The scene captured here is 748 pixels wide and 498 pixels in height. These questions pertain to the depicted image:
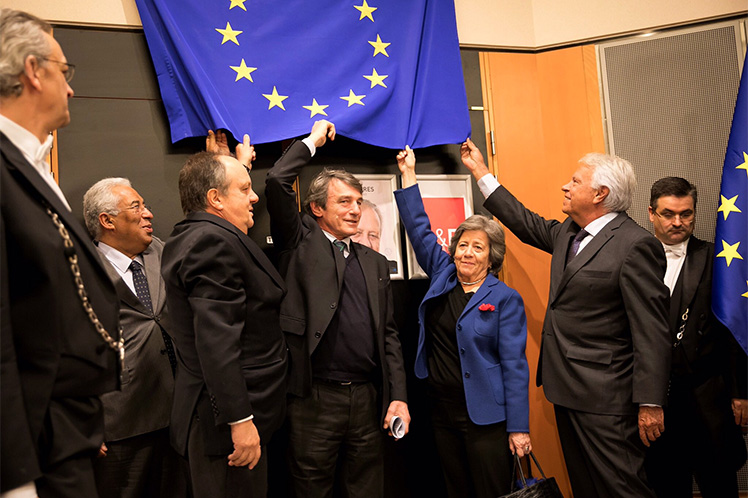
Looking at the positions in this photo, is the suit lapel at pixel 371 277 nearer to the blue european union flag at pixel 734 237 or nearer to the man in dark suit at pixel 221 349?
the man in dark suit at pixel 221 349

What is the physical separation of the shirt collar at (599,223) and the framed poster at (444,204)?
84cm

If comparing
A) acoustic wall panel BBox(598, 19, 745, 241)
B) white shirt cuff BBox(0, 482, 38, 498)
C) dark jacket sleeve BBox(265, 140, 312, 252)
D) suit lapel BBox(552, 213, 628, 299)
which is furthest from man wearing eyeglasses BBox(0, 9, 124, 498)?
acoustic wall panel BBox(598, 19, 745, 241)

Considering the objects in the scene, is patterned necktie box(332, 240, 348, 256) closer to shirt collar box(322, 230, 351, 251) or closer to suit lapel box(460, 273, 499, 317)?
shirt collar box(322, 230, 351, 251)

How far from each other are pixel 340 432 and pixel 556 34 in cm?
289

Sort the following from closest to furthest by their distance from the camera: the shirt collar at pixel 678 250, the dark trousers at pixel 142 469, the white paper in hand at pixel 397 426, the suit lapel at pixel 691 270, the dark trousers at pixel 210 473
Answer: the dark trousers at pixel 210 473
the dark trousers at pixel 142 469
the white paper in hand at pixel 397 426
the suit lapel at pixel 691 270
the shirt collar at pixel 678 250

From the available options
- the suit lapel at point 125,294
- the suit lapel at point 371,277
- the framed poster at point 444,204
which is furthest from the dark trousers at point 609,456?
the suit lapel at point 125,294

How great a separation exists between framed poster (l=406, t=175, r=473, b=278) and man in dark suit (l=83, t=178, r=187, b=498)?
1.48 m

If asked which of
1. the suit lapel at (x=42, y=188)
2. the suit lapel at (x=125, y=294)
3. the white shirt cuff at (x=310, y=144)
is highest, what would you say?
the white shirt cuff at (x=310, y=144)

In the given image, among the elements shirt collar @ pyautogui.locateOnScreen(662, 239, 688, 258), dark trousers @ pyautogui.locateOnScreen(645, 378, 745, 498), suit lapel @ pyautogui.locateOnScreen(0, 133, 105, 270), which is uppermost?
suit lapel @ pyautogui.locateOnScreen(0, 133, 105, 270)

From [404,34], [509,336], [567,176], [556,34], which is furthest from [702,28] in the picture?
[509,336]

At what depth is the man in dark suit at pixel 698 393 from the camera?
3.42m

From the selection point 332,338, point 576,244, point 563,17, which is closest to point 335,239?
point 332,338

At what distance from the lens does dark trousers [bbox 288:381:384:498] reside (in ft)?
9.93

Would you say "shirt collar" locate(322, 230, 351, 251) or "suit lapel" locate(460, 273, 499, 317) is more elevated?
"shirt collar" locate(322, 230, 351, 251)
